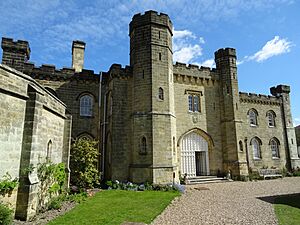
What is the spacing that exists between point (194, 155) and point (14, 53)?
15815 millimetres

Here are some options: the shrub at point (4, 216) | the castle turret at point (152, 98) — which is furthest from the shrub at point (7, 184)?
the castle turret at point (152, 98)

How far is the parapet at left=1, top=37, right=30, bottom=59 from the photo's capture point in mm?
15359

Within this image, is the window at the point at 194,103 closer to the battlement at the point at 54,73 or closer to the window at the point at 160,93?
the window at the point at 160,93

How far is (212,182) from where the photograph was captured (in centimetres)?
1691

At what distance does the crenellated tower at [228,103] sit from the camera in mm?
18703

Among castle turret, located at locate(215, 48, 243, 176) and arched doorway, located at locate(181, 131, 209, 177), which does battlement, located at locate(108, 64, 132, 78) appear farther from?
castle turret, located at locate(215, 48, 243, 176)

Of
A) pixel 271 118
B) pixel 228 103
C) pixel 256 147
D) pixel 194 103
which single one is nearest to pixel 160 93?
pixel 194 103

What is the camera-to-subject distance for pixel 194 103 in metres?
19.1

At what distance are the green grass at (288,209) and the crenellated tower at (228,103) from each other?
23.2 ft

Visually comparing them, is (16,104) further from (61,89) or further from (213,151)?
(213,151)

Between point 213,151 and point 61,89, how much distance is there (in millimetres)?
13504

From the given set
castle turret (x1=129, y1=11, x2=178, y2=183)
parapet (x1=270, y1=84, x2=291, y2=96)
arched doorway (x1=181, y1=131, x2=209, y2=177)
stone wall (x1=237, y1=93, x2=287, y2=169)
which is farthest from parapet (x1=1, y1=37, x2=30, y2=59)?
parapet (x1=270, y1=84, x2=291, y2=96)

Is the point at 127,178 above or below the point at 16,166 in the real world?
below

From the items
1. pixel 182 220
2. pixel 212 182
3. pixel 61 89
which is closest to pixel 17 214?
pixel 182 220
